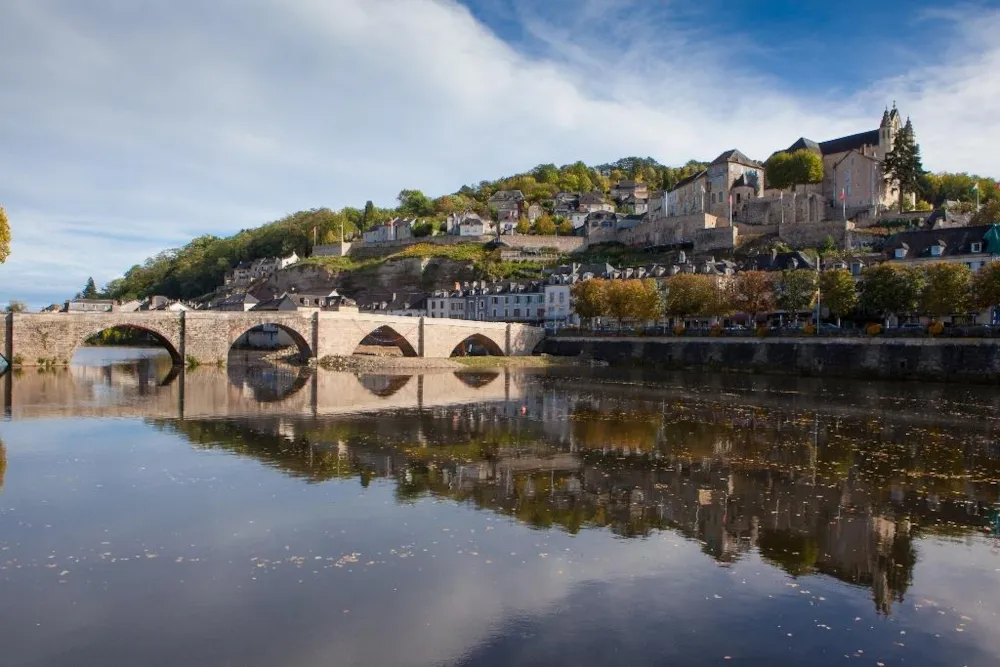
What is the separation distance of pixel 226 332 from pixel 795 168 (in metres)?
55.0

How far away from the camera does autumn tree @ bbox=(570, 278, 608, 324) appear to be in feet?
178

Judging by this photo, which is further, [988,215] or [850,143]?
[850,143]

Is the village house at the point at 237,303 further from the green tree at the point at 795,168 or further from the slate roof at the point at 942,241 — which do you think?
the slate roof at the point at 942,241

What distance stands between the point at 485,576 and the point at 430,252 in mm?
77790

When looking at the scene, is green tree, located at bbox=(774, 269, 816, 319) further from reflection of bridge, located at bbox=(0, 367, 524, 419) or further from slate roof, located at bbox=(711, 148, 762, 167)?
slate roof, located at bbox=(711, 148, 762, 167)

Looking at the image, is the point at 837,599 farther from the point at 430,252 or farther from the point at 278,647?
the point at 430,252

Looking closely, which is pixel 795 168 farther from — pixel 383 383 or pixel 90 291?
pixel 90 291

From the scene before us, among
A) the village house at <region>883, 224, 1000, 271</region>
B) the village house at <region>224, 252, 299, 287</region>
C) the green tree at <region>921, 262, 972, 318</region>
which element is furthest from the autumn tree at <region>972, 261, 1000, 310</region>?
the village house at <region>224, 252, 299, 287</region>

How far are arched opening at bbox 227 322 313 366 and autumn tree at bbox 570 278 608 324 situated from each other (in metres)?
20.2

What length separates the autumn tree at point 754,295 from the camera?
48.7 metres

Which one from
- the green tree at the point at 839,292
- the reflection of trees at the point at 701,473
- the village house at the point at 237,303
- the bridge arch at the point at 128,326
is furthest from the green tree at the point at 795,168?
the bridge arch at the point at 128,326

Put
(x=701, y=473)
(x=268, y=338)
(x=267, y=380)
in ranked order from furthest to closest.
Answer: (x=268, y=338)
(x=267, y=380)
(x=701, y=473)

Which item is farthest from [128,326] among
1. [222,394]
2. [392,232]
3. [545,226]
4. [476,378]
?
[545,226]

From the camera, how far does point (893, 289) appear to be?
41062 mm
